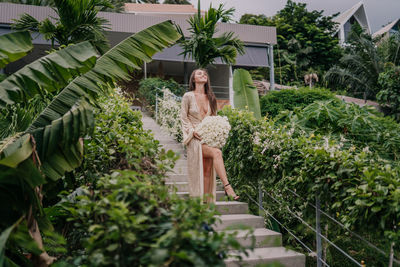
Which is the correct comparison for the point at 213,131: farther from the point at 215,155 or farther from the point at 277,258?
the point at 277,258

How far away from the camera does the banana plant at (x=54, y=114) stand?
8.13 feet

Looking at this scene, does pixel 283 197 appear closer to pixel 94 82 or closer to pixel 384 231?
pixel 384 231

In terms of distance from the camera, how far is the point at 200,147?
4.84m

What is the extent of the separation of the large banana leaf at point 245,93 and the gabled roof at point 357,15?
24661mm

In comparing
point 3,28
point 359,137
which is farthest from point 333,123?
point 3,28

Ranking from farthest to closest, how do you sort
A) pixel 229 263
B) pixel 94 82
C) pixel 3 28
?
pixel 3 28 → pixel 229 263 → pixel 94 82

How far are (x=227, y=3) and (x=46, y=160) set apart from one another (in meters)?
7.37

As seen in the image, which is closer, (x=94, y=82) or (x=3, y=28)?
(x=94, y=82)

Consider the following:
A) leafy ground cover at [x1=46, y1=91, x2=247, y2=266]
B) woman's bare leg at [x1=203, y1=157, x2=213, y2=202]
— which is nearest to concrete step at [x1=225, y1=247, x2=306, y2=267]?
woman's bare leg at [x1=203, y1=157, x2=213, y2=202]

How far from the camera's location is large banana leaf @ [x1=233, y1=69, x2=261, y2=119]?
8078 millimetres

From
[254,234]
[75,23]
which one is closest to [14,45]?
[254,234]

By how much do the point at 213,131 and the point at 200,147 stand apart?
0.93 feet

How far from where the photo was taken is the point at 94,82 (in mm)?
3838

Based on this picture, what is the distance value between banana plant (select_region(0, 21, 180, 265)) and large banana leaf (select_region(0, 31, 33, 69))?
16cm
